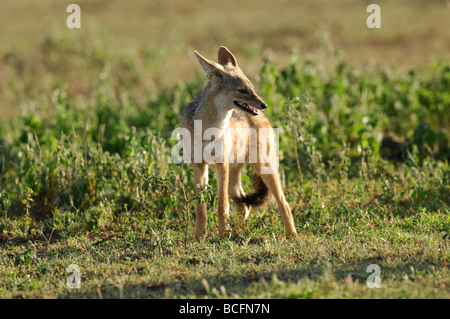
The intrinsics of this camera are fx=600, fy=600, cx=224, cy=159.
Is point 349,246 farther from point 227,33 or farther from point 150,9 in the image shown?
point 150,9

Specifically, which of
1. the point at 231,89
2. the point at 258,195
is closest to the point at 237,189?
the point at 258,195

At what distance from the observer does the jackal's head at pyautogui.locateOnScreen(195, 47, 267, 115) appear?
6008 millimetres

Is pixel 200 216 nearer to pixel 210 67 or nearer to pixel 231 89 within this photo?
pixel 231 89

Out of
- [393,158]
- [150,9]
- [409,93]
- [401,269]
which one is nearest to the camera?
[401,269]

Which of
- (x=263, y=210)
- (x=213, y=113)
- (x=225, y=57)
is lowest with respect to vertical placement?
(x=263, y=210)

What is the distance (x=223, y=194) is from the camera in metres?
6.29

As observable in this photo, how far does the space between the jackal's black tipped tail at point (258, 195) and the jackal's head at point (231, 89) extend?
97 cm

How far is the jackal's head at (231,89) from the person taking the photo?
601cm

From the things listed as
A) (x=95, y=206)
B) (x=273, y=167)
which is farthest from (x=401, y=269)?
(x=95, y=206)

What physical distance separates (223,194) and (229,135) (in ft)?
2.04

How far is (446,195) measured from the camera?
7.17 metres

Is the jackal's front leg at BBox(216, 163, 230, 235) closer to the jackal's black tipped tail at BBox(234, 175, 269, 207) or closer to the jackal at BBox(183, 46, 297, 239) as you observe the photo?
the jackal at BBox(183, 46, 297, 239)
